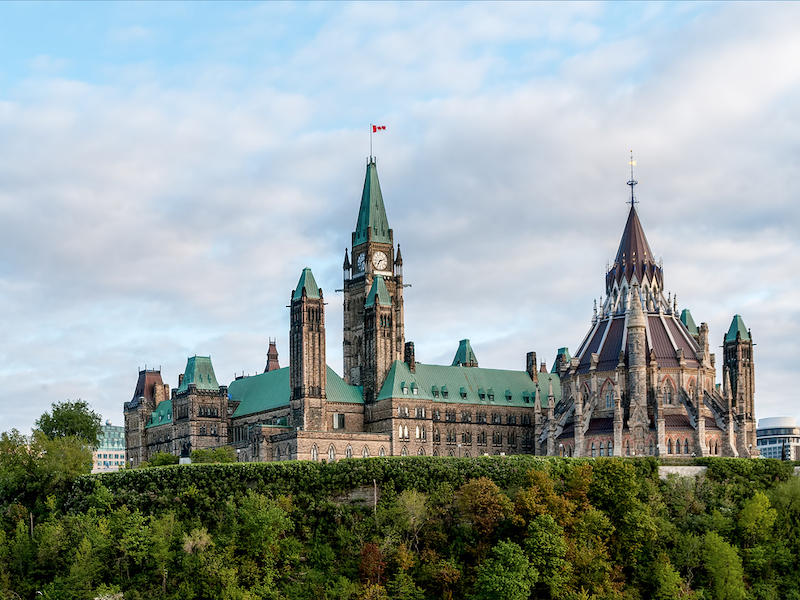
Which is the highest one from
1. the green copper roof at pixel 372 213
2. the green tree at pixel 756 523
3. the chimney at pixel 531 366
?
the green copper roof at pixel 372 213

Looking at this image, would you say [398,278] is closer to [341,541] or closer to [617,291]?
[617,291]

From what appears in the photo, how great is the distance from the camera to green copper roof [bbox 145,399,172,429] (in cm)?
18488

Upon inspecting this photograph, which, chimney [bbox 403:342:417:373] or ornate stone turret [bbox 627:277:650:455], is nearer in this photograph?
ornate stone turret [bbox 627:277:650:455]

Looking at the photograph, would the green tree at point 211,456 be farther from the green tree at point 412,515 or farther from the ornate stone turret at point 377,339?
the green tree at point 412,515

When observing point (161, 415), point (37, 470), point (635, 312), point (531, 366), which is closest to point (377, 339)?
point (531, 366)

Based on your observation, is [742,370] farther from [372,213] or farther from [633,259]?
[372,213]

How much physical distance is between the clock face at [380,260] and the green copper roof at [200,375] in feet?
92.3

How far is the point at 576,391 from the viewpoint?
15250 cm

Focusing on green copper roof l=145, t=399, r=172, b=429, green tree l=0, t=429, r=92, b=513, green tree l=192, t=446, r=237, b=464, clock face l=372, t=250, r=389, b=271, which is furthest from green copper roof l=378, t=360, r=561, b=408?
green tree l=0, t=429, r=92, b=513

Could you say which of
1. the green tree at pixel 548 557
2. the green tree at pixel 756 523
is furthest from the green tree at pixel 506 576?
the green tree at pixel 756 523

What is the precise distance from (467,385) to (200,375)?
3873cm

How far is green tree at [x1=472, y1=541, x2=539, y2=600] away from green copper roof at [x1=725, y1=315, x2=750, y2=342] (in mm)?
82137

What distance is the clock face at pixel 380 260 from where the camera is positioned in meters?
177

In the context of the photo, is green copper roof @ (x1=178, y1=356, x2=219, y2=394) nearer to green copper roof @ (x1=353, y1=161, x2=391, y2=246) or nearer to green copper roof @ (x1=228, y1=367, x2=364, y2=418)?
green copper roof @ (x1=228, y1=367, x2=364, y2=418)
